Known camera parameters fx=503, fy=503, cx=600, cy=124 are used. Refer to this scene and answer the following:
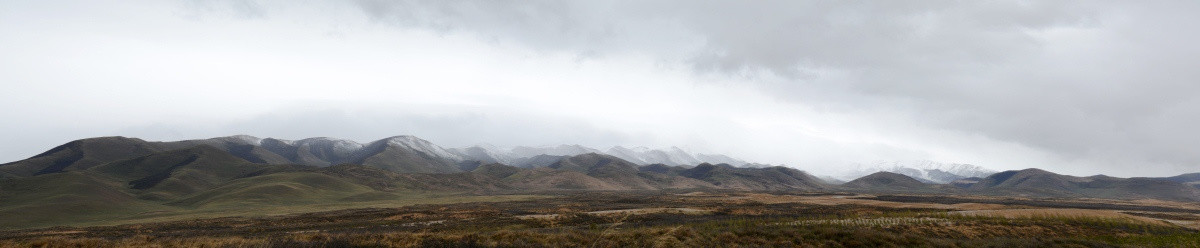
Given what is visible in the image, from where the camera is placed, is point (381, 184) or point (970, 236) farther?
point (381, 184)

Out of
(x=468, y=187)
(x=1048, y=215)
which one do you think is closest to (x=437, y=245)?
(x=1048, y=215)

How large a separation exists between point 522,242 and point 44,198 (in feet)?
430

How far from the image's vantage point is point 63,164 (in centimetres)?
19288

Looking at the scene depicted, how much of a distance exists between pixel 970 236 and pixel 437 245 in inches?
1397

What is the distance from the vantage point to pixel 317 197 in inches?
4897

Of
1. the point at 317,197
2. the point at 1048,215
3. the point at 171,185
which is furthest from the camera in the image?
Answer: the point at 171,185

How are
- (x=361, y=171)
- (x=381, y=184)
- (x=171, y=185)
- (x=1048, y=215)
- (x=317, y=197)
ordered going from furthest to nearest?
1. (x=361, y=171)
2. (x=381, y=184)
3. (x=171, y=185)
4. (x=317, y=197)
5. (x=1048, y=215)

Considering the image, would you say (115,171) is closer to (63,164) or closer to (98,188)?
(63,164)

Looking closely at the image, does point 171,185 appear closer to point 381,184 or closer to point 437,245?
point 381,184

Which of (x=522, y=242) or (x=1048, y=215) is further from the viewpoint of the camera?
(x=1048, y=215)

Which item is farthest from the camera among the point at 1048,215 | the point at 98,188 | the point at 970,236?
the point at 98,188

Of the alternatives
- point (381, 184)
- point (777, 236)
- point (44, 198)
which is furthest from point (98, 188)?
point (777, 236)

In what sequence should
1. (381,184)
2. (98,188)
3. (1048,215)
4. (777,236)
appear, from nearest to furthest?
(777,236) < (1048,215) < (98,188) < (381,184)

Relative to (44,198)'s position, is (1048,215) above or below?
above
